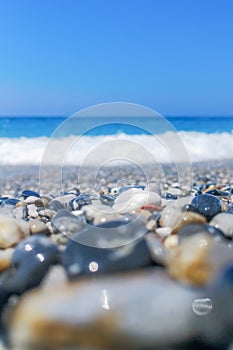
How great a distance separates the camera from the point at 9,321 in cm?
135

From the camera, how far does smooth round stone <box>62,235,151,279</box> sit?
136 centimetres

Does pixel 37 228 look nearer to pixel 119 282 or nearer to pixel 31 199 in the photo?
pixel 119 282

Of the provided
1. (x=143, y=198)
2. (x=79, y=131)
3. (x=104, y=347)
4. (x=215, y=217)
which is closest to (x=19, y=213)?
(x=79, y=131)

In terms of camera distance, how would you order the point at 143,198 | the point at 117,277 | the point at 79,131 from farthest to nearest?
1. the point at 79,131
2. the point at 143,198
3. the point at 117,277

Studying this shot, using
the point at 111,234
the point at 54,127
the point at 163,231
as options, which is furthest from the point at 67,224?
the point at 54,127

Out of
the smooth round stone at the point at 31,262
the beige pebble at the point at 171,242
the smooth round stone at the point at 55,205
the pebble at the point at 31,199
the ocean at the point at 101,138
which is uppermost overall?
the ocean at the point at 101,138

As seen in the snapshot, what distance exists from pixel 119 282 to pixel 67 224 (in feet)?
1.33

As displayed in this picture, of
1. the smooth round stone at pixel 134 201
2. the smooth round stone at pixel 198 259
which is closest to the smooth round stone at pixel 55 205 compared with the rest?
the smooth round stone at pixel 134 201

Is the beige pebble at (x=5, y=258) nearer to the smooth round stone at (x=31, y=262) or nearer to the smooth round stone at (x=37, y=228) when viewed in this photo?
the smooth round stone at (x=31, y=262)

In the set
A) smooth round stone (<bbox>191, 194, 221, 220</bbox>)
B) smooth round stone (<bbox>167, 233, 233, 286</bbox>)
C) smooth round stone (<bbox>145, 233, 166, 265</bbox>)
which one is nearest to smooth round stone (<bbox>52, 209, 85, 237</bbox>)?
smooth round stone (<bbox>145, 233, 166, 265</bbox>)

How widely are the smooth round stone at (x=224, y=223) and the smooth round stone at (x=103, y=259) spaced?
32 cm

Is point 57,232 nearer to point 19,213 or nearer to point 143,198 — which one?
point 143,198

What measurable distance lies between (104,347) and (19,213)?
1.18 metres

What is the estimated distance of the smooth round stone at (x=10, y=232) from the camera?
1.62 metres
